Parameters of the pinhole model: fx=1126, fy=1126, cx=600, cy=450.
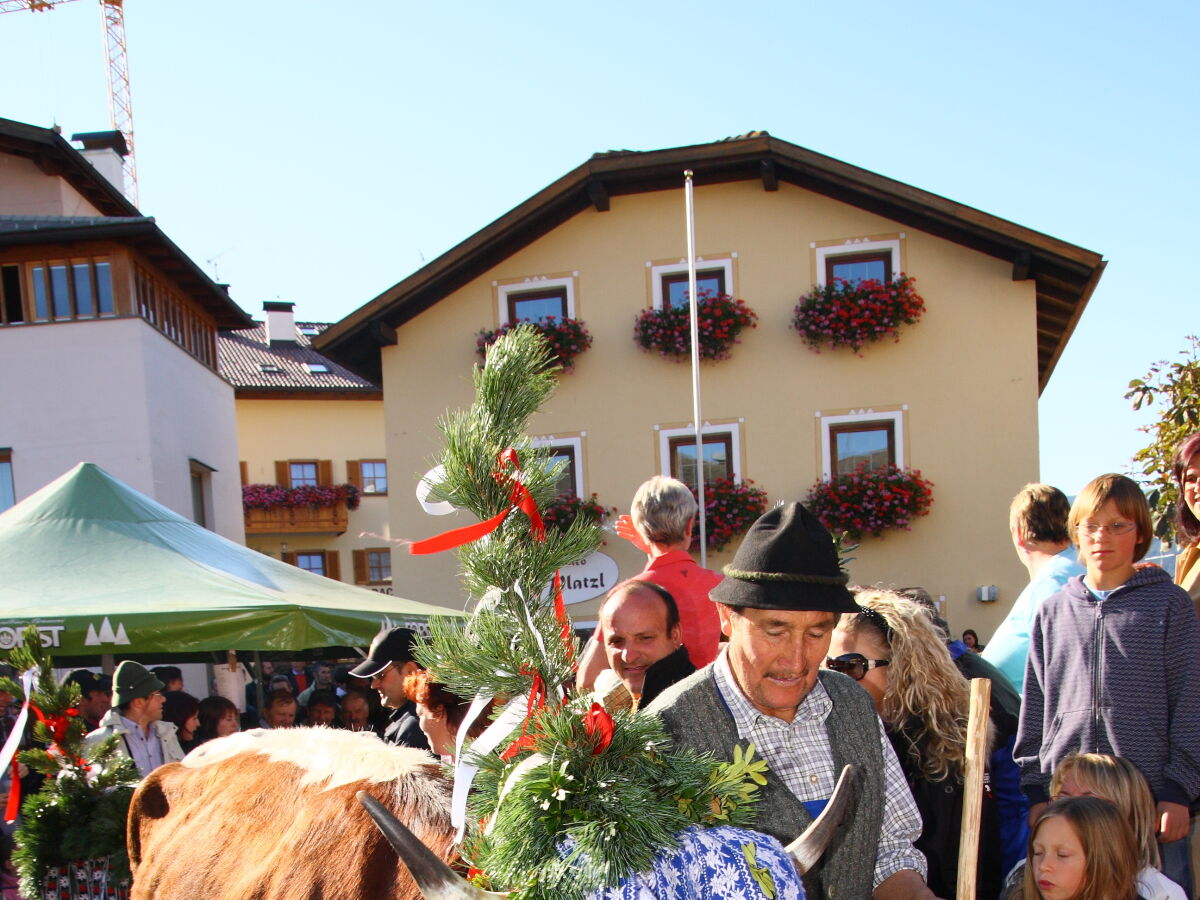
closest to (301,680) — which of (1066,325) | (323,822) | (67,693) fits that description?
(1066,325)

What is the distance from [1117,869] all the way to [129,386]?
1640cm

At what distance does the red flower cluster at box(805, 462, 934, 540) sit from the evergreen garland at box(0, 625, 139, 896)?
11.4 metres

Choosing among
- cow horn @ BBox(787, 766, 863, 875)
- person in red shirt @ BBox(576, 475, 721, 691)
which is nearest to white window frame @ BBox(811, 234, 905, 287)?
person in red shirt @ BBox(576, 475, 721, 691)

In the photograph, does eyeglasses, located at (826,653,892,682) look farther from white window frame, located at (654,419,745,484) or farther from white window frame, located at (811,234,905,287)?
white window frame, located at (811,234,905,287)

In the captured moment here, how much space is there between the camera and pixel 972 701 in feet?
8.11

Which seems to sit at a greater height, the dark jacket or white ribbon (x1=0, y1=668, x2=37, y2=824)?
the dark jacket

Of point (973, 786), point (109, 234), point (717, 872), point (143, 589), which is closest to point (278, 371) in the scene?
point (109, 234)

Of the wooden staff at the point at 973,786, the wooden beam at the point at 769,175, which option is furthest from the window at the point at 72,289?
the wooden staff at the point at 973,786

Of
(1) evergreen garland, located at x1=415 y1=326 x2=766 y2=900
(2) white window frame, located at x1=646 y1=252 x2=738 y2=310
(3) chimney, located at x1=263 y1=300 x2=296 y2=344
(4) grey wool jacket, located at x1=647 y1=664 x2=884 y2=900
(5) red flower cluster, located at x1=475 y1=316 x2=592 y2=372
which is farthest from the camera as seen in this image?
(3) chimney, located at x1=263 y1=300 x2=296 y2=344

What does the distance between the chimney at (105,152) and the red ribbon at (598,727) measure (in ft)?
75.4

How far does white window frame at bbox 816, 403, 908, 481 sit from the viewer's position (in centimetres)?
1545

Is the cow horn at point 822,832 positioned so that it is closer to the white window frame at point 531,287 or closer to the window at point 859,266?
the window at point 859,266

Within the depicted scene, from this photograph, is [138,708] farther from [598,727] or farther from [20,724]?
[598,727]

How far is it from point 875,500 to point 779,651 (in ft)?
42.7
